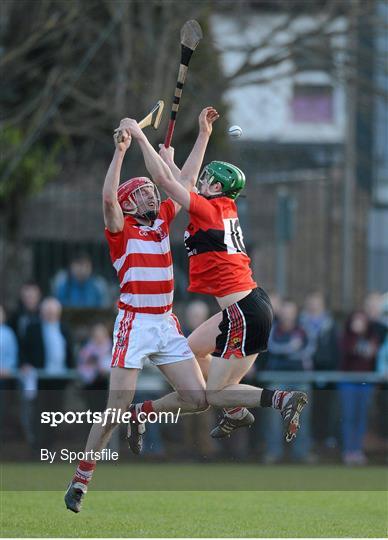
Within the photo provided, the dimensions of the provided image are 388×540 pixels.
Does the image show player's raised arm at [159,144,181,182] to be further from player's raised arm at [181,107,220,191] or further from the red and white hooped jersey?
the red and white hooped jersey

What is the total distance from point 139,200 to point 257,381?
275 inches

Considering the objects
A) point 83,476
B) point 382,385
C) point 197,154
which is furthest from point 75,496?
point 382,385

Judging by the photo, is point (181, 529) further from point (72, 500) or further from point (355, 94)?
point (355, 94)

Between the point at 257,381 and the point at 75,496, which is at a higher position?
the point at 75,496

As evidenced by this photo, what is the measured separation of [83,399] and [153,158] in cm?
608

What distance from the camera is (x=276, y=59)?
773 inches

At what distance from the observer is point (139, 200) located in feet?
34.0

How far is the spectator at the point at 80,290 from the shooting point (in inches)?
749

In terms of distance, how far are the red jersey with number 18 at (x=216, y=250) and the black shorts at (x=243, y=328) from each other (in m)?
0.13

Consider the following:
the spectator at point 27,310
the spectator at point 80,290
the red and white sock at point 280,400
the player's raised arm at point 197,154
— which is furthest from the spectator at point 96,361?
the red and white sock at point 280,400

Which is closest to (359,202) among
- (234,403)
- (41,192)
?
(41,192)

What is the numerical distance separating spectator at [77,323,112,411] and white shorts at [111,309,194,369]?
6090 millimetres

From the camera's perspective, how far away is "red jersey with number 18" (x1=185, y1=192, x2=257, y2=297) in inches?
400

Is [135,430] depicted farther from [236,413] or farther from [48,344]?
[48,344]
